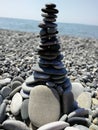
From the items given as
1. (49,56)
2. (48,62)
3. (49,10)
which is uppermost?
(49,10)

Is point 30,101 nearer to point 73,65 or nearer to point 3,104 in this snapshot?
point 3,104

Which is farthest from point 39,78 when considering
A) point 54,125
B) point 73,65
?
point 73,65

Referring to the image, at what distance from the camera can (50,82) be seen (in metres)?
5.15

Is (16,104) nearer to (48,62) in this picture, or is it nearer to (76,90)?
(48,62)

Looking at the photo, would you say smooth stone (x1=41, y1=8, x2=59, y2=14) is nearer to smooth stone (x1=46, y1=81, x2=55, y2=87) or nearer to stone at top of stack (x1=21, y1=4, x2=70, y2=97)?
stone at top of stack (x1=21, y1=4, x2=70, y2=97)

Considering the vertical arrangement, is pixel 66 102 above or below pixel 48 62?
below

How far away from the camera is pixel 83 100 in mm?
Result: 5773

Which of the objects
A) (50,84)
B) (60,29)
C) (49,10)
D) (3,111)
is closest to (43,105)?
(50,84)

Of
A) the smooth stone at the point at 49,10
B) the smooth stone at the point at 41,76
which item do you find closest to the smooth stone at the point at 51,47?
the smooth stone at the point at 41,76

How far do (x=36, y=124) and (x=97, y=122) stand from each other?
103 cm

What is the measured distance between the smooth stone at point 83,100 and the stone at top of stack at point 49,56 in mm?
616

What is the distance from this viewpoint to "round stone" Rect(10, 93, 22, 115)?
5.27m

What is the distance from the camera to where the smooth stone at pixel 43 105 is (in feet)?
15.9

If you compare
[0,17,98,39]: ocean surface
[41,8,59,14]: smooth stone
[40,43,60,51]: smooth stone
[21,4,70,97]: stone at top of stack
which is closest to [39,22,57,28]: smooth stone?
[21,4,70,97]: stone at top of stack
